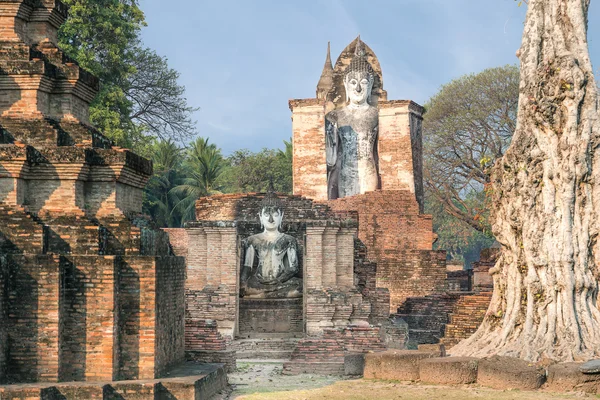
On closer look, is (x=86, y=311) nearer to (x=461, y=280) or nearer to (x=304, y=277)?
(x=304, y=277)

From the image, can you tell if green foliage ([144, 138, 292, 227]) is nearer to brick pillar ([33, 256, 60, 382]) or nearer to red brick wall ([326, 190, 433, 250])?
red brick wall ([326, 190, 433, 250])

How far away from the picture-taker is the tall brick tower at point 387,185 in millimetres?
24344

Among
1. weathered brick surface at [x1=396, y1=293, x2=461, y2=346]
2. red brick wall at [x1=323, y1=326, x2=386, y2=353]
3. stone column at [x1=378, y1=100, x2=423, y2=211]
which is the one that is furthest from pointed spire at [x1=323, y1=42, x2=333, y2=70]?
red brick wall at [x1=323, y1=326, x2=386, y2=353]

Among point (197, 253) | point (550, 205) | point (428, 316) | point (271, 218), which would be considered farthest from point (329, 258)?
point (550, 205)

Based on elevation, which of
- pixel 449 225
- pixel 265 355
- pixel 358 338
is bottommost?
pixel 265 355

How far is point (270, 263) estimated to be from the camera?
17.7m

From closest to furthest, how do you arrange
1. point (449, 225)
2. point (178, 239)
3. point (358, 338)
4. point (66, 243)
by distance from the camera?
point (66, 243), point (358, 338), point (178, 239), point (449, 225)

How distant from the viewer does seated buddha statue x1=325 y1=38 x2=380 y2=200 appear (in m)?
27.2

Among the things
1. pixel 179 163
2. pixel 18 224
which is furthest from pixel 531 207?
pixel 179 163

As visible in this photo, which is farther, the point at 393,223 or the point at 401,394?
the point at 393,223

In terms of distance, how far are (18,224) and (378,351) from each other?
6176mm

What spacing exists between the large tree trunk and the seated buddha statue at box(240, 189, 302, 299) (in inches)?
186

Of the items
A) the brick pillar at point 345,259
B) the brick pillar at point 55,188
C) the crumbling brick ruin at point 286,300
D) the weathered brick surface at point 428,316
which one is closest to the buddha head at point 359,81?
the weathered brick surface at point 428,316

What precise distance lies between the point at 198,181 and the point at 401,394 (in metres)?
29.6
